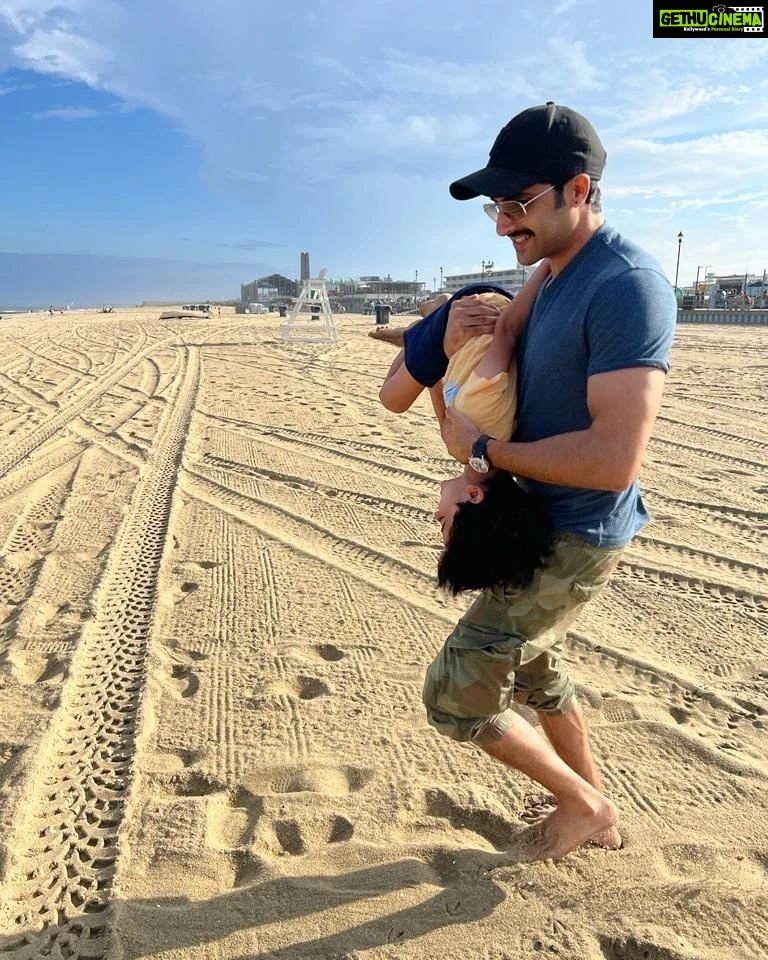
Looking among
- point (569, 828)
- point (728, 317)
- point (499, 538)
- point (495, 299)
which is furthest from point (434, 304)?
point (728, 317)

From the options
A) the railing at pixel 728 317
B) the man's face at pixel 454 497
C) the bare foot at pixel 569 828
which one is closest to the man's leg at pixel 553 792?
the bare foot at pixel 569 828

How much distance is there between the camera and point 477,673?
1795 mm

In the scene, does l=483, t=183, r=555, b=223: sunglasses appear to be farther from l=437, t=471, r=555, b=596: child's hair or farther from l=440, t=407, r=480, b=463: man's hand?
l=437, t=471, r=555, b=596: child's hair

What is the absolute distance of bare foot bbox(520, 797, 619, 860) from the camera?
6.66ft

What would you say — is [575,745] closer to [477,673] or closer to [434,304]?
[477,673]

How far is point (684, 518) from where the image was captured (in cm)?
485

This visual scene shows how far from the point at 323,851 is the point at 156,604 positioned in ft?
6.17

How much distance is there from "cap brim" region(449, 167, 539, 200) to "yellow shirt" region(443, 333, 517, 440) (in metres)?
0.36

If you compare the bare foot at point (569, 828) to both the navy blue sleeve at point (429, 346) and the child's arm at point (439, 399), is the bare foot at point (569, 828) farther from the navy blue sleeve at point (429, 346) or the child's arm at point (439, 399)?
the navy blue sleeve at point (429, 346)

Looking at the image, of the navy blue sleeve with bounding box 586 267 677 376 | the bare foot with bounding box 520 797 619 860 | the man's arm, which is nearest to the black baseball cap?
the navy blue sleeve with bounding box 586 267 677 376

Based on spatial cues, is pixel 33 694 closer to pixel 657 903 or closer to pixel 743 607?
pixel 657 903

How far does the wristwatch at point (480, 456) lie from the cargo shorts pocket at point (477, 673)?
1.48 ft

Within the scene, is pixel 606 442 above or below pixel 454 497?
above

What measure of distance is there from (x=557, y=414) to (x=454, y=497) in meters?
0.35
